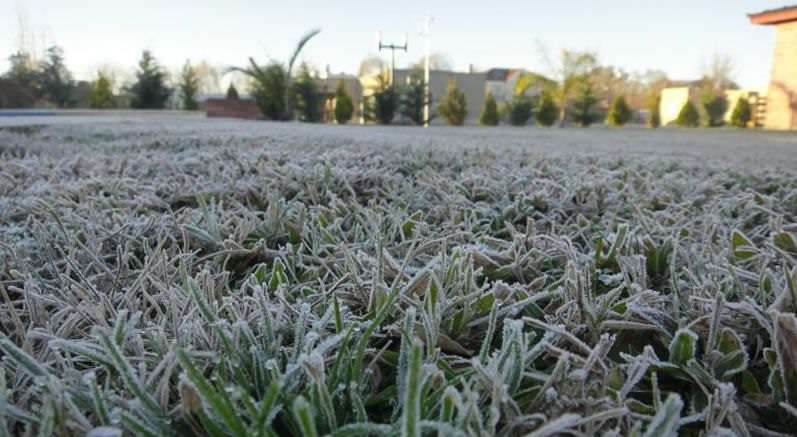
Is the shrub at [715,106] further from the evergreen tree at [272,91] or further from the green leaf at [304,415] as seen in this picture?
the green leaf at [304,415]

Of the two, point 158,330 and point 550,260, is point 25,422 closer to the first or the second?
point 158,330

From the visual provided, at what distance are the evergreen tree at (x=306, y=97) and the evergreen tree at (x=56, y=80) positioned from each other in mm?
8752

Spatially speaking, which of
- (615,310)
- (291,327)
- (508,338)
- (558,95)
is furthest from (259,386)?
(558,95)

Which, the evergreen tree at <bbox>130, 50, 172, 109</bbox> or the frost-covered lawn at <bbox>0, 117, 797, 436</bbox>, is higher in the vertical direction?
the evergreen tree at <bbox>130, 50, 172, 109</bbox>

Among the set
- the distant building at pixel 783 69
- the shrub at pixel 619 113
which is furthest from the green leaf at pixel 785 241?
the shrub at pixel 619 113

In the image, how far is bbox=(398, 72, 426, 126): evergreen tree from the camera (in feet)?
67.3

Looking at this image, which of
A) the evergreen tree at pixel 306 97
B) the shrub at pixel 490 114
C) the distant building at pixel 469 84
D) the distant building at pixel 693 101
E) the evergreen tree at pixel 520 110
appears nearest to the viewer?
the distant building at pixel 693 101

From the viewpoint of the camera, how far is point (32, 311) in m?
0.70

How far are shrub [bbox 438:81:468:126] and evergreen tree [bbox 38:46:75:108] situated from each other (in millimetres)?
14054

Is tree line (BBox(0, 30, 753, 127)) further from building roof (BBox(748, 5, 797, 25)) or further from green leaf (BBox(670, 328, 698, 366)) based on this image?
green leaf (BBox(670, 328, 698, 366))

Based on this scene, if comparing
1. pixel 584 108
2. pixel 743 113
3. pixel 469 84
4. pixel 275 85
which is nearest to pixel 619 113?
pixel 584 108

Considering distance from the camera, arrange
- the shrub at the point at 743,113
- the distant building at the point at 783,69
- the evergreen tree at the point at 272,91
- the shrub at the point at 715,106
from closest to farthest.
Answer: the distant building at the point at 783,69 < the shrub at the point at 743,113 < the evergreen tree at the point at 272,91 < the shrub at the point at 715,106

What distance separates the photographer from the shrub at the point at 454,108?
823 inches

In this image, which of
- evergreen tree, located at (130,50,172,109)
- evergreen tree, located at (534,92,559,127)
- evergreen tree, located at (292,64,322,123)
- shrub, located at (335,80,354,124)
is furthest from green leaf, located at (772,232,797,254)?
evergreen tree, located at (130,50,172,109)
